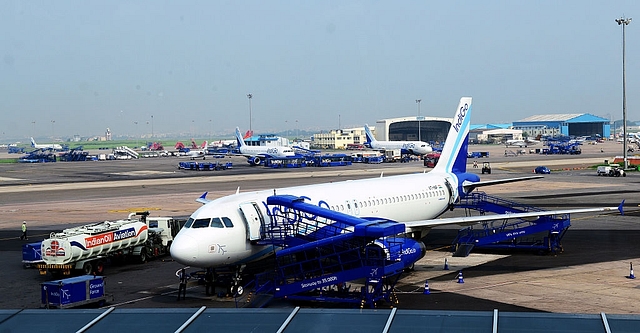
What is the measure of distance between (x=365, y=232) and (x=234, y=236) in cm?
674

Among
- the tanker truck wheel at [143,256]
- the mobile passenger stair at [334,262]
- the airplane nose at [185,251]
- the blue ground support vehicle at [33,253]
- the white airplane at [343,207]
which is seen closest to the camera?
the mobile passenger stair at [334,262]

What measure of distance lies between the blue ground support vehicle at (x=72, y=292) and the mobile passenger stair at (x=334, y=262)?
659cm

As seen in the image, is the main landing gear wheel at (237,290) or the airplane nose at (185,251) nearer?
the airplane nose at (185,251)

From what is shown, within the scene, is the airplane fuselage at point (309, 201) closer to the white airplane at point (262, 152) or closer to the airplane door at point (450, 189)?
the airplane door at point (450, 189)

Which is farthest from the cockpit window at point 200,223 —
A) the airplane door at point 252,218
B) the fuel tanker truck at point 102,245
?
the fuel tanker truck at point 102,245

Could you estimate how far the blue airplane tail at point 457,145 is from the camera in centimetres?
5203

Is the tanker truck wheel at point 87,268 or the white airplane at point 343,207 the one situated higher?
the white airplane at point 343,207

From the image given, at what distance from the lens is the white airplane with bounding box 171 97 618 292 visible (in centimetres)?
3203

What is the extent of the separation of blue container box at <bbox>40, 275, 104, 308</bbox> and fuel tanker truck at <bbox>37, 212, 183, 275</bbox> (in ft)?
25.8

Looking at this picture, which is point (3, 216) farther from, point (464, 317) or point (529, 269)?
point (464, 317)

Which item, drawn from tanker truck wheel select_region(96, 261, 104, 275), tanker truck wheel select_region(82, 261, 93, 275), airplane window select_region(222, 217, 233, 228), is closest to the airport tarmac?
tanker truck wheel select_region(96, 261, 104, 275)

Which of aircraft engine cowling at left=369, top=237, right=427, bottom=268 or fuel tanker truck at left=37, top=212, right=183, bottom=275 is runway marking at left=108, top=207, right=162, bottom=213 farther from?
aircraft engine cowling at left=369, top=237, right=427, bottom=268

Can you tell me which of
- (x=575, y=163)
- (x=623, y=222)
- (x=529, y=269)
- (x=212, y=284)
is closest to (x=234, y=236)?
(x=212, y=284)

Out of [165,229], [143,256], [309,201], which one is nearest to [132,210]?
[165,229]
